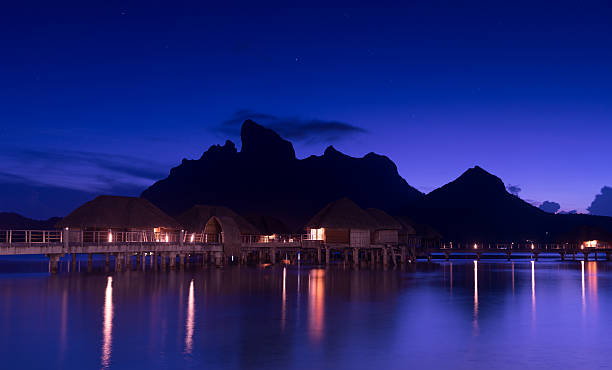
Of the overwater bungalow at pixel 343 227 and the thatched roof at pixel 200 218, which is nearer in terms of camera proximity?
the overwater bungalow at pixel 343 227

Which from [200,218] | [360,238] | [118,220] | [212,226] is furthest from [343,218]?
[118,220]

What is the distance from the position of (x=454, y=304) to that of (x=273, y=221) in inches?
2737

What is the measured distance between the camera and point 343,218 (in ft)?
218

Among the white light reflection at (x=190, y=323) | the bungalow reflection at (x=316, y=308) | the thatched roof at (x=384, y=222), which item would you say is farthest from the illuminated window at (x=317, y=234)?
the white light reflection at (x=190, y=323)

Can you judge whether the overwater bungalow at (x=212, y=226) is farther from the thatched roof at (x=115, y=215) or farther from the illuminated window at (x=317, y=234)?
the illuminated window at (x=317, y=234)

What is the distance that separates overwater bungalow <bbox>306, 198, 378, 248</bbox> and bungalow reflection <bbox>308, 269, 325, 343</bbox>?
23.7m

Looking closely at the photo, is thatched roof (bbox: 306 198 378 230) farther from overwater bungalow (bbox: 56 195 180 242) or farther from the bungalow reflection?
the bungalow reflection

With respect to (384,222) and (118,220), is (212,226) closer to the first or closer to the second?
(118,220)

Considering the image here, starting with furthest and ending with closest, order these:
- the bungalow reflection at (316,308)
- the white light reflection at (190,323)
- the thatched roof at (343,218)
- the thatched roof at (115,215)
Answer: the thatched roof at (343,218) < the thatched roof at (115,215) < the bungalow reflection at (316,308) < the white light reflection at (190,323)

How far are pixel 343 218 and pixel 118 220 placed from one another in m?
23.1

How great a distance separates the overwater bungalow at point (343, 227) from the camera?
65875 millimetres

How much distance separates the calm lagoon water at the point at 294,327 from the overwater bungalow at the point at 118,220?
2003 cm

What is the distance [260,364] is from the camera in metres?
15.5

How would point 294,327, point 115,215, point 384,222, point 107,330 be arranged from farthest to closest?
point 384,222 → point 115,215 → point 294,327 → point 107,330
